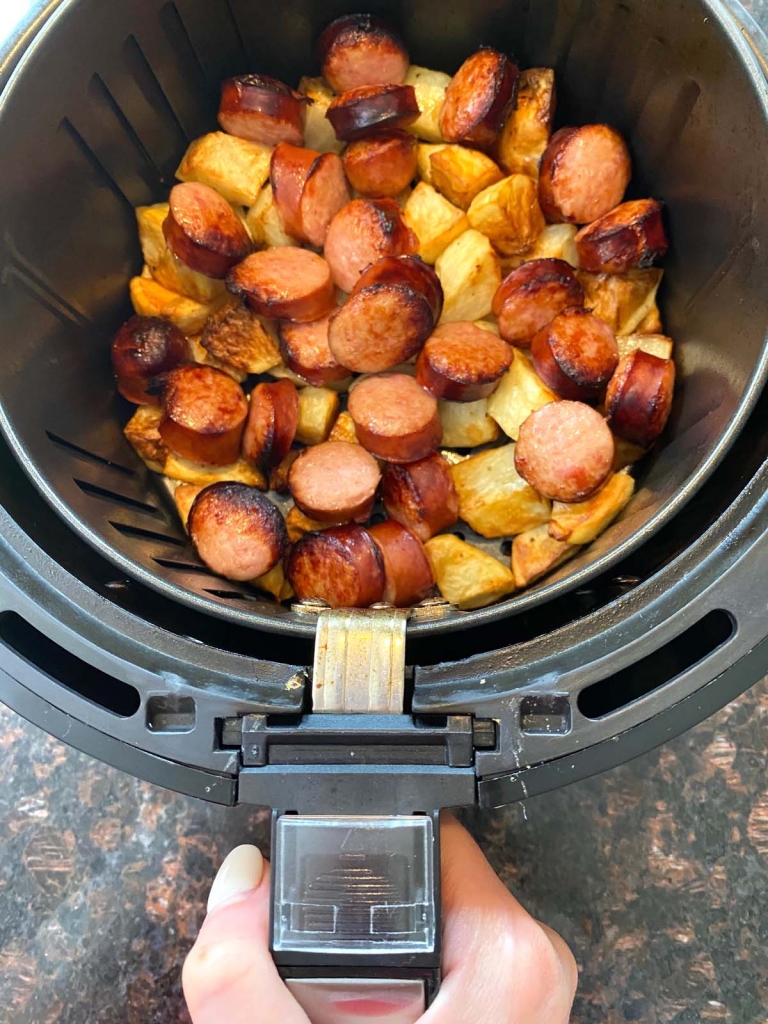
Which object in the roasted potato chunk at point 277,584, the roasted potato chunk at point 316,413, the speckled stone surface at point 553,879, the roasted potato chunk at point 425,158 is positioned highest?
the roasted potato chunk at point 425,158

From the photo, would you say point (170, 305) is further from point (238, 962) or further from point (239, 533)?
point (238, 962)

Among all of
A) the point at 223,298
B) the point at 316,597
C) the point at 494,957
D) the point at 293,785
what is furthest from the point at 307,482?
the point at 494,957

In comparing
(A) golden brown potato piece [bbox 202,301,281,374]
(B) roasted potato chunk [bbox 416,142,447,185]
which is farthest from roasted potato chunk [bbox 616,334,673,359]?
(A) golden brown potato piece [bbox 202,301,281,374]

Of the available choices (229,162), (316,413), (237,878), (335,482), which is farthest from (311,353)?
(237,878)

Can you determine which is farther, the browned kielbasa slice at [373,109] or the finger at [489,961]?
the browned kielbasa slice at [373,109]

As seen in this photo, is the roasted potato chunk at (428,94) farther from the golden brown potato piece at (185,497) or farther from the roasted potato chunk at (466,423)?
the golden brown potato piece at (185,497)

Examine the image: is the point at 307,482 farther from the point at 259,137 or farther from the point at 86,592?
the point at 259,137

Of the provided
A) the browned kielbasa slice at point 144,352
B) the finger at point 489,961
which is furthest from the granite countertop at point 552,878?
the browned kielbasa slice at point 144,352
